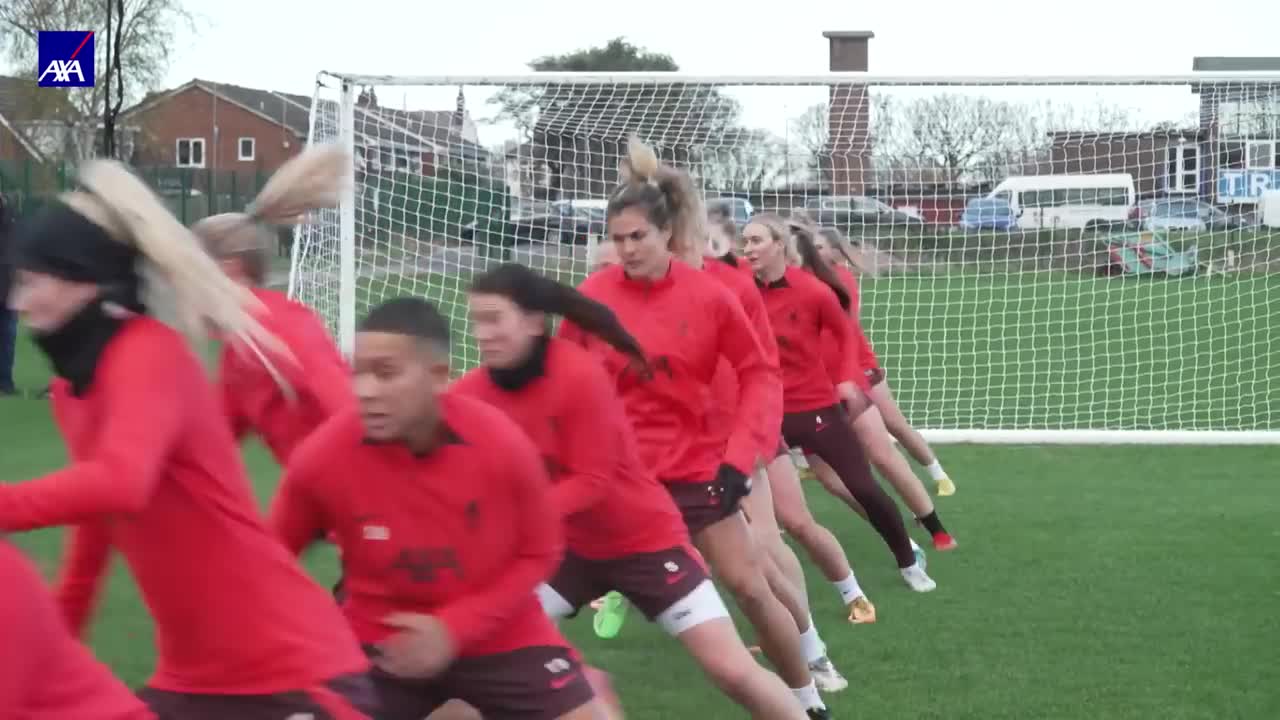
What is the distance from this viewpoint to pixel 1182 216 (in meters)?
17.1

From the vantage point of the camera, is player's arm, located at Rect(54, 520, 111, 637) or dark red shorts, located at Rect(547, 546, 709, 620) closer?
player's arm, located at Rect(54, 520, 111, 637)

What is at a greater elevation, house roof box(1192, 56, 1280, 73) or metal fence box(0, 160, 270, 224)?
house roof box(1192, 56, 1280, 73)

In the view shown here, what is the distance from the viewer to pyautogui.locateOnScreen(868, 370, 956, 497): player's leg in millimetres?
10109

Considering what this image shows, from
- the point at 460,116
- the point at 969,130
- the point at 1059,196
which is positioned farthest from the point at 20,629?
the point at 1059,196

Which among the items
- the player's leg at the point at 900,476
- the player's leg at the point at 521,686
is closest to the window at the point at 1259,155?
the player's leg at the point at 900,476

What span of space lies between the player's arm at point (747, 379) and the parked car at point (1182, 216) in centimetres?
1203

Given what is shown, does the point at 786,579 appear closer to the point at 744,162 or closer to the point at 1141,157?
the point at 744,162

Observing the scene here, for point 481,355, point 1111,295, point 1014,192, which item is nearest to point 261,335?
point 481,355

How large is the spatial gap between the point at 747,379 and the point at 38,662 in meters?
3.57

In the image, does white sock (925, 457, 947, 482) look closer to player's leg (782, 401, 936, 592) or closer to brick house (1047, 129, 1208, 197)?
player's leg (782, 401, 936, 592)

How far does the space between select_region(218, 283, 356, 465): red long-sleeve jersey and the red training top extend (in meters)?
1.77

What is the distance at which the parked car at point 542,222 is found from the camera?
48.8 feet

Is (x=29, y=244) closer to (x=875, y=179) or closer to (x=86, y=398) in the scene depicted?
(x=86, y=398)

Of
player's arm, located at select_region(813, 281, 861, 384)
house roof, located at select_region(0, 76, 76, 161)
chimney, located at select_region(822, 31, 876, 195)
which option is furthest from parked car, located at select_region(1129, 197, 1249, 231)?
house roof, located at select_region(0, 76, 76, 161)
